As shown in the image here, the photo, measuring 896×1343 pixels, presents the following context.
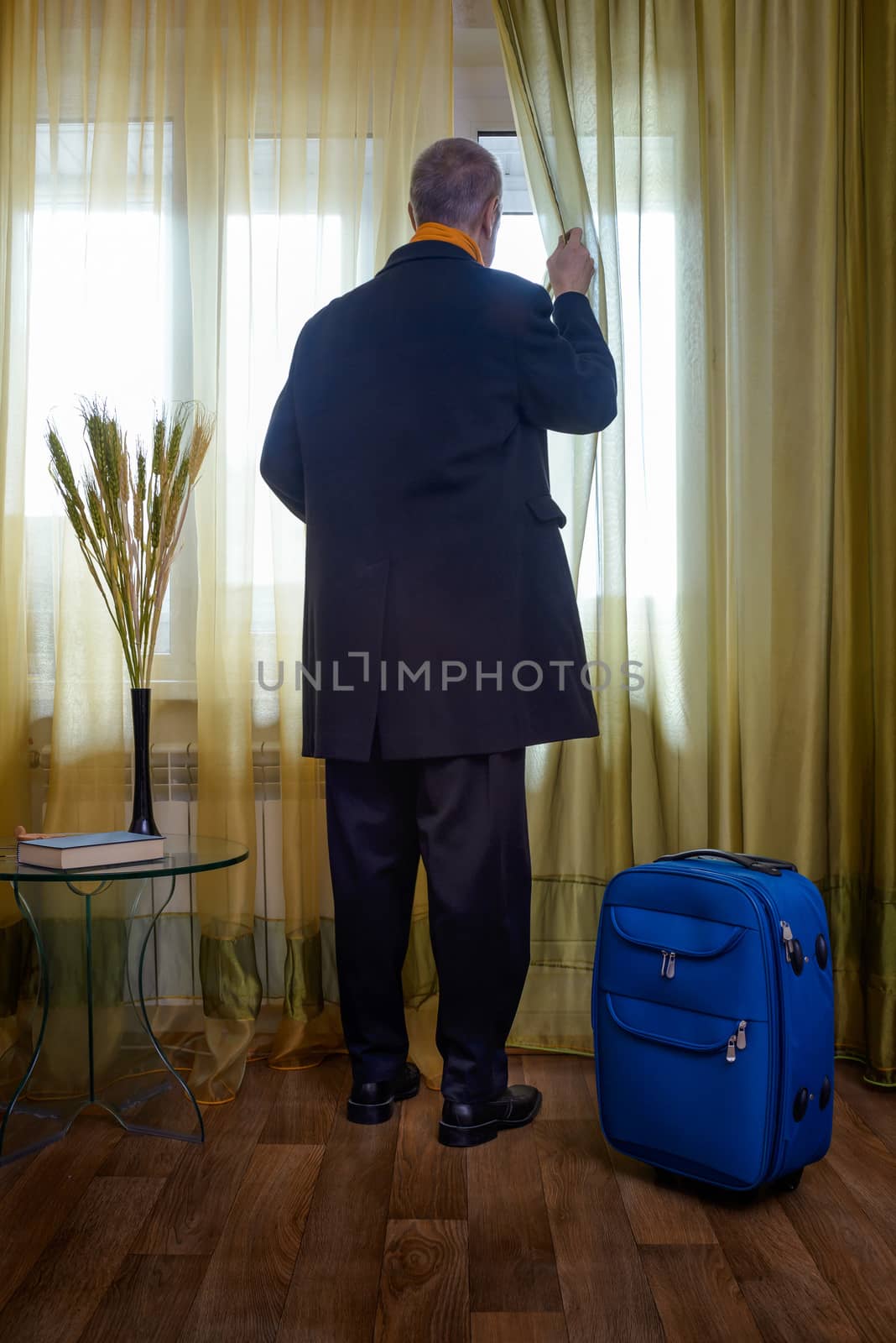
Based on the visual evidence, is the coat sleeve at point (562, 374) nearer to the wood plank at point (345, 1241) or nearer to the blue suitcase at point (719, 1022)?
the blue suitcase at point (719, 1022)

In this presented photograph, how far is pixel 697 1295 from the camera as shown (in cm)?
126

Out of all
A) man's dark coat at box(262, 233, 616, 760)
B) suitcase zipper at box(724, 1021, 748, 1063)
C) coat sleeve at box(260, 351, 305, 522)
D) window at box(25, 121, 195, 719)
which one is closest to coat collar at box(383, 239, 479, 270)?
man's dark coat at box(262, 233, 616, 760)

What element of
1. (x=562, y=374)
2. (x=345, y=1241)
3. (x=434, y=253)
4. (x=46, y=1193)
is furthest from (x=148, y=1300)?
(x=434, y=253)

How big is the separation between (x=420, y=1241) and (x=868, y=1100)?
38.4 inches

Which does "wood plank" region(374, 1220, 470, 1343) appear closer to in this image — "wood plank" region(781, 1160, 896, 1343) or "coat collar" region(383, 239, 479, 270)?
"wood plank" region(781, 1160, 896, 1343)

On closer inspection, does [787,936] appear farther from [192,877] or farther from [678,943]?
[192,877]

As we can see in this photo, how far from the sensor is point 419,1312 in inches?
48.5

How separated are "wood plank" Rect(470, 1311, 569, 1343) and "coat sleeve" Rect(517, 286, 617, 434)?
4.19ft

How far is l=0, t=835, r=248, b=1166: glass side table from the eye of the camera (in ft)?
6.13

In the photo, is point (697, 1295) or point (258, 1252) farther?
point (258, 1252)

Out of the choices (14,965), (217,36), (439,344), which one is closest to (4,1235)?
(14,965)

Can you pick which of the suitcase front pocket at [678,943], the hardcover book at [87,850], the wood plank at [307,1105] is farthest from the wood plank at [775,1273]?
the hardcover book at [87,850]

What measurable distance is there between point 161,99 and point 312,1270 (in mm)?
2169

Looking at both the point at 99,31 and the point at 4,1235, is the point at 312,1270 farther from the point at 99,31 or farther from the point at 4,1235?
the point at 99,31
